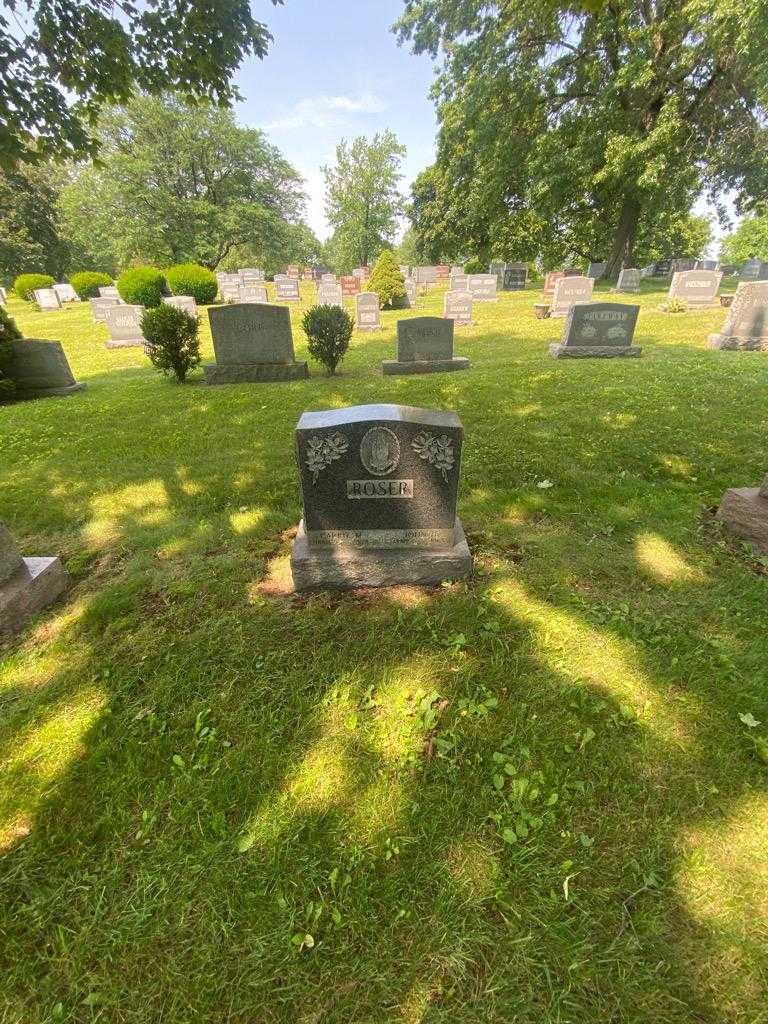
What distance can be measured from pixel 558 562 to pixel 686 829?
1.89 metres

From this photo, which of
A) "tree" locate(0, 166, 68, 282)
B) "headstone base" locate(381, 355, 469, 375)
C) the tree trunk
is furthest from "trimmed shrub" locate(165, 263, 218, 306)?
"tree" locate(0, 166, 68, 282)

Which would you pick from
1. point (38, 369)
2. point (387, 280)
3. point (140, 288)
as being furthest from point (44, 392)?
point (387, 280)

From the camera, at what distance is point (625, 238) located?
24750mm

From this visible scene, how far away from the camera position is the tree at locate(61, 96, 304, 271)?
3008 centimetres

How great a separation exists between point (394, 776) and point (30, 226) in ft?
178

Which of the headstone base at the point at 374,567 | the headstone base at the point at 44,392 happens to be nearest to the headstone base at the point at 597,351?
the headstone base at the point at 374,567

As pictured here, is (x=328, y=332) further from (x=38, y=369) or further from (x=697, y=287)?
(x=697, y=287)

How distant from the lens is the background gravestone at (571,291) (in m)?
15.8

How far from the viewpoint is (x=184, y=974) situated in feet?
5.10

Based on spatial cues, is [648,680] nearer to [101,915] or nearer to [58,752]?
[101,915]

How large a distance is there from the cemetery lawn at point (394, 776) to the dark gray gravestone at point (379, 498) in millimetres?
222

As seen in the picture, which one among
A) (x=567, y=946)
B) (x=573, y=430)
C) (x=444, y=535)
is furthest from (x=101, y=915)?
(x=573, y=430)

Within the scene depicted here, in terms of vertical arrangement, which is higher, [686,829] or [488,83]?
[488,83]

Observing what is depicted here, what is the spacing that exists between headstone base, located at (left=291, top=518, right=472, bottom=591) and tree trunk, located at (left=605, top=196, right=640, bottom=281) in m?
28.8
